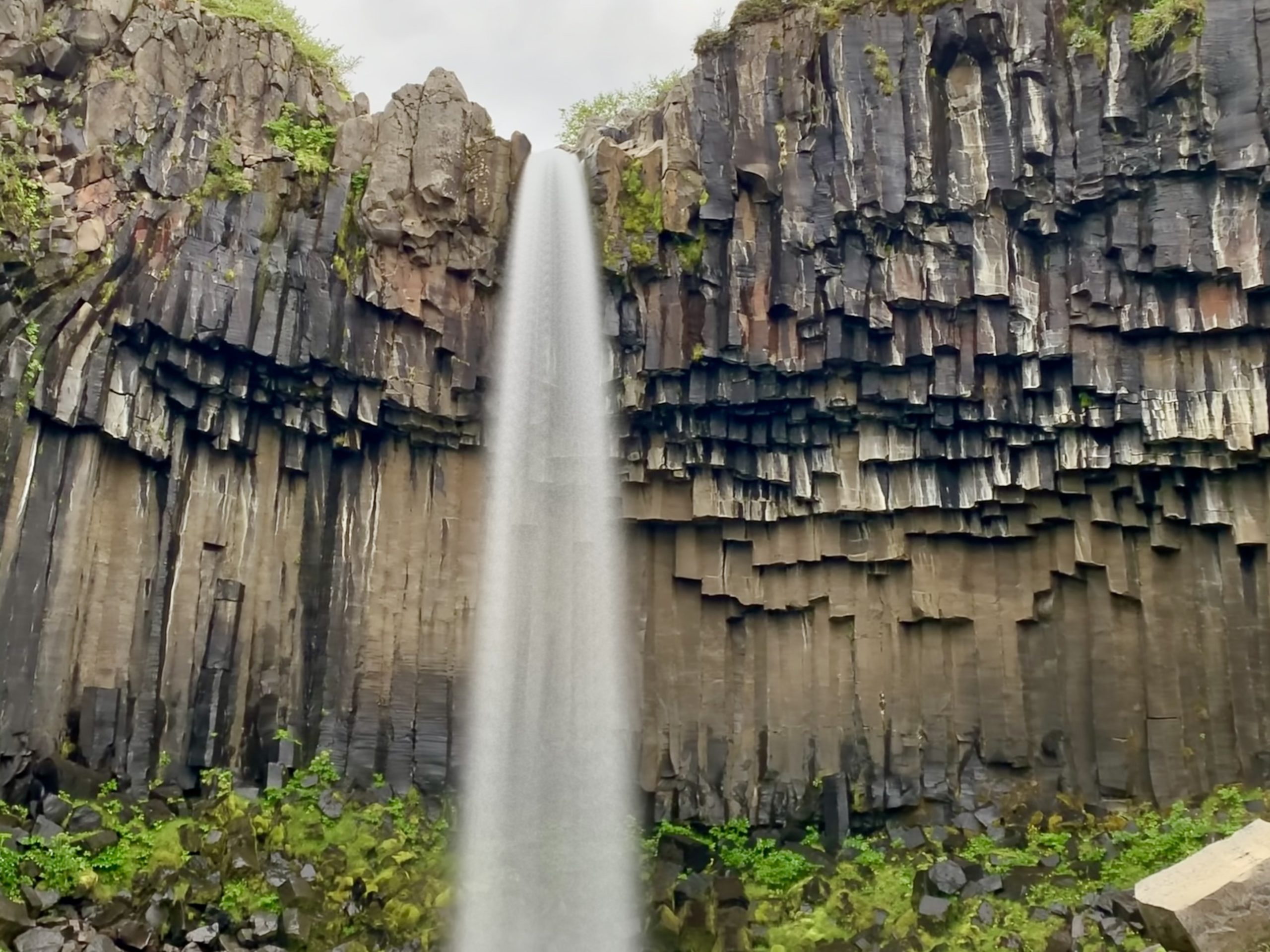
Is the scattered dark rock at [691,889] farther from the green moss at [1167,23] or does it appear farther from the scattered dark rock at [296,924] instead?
the green moss at [1167,23]

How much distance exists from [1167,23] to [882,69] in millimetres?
4071

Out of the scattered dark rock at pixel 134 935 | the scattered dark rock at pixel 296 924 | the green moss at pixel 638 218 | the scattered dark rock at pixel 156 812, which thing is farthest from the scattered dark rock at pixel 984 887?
the scattered dark rock at pixel 156 812

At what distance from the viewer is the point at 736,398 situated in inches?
683

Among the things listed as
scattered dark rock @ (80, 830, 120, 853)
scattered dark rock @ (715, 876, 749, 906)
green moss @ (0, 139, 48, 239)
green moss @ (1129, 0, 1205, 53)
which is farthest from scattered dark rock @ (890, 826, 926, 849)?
green moss @ (0, 139, 48, 239)

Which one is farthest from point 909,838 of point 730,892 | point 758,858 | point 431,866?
point 431,866

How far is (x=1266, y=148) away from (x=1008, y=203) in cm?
343

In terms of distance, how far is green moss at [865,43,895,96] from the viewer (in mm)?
17391

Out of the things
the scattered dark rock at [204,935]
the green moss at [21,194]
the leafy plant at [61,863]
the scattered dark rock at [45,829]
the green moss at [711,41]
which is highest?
the green moss at [711,41]

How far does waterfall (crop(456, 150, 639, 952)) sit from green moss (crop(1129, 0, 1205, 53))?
863 cm

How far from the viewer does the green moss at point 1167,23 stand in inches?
628

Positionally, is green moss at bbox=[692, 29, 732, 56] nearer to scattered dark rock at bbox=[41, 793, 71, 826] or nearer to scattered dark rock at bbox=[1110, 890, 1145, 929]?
scattered dark rock at bbox=[1110, 890, 1145, 929]

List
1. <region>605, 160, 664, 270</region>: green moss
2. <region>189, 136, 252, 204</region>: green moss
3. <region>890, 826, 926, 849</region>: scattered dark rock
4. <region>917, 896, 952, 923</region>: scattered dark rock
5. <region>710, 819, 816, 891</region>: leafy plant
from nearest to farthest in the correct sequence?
<region>917, 896, 952, 923</region>: scattered dark rock → <region>710, 819, 816, 891</region>: leafy plant → <region>890, 826, 926, 849</region>: scattered dark rock → <region>189, 136, 252, 204</region>: green moss → <region>605, 160, 664, 270</region>: green moss

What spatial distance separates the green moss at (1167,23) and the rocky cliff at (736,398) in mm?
96

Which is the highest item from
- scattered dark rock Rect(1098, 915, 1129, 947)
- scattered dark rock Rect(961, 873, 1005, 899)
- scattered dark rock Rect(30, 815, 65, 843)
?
scattered dark rock Rect(30, 815, 65, 843)
